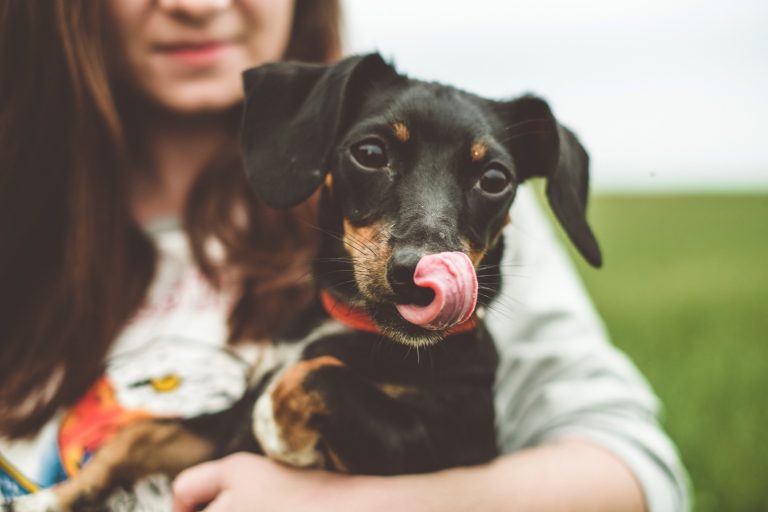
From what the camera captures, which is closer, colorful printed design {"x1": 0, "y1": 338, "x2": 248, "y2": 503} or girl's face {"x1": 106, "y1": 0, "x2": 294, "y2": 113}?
colorful printed design {"x1": 0, "y1": 338, "x2": 248, "y2": 503}

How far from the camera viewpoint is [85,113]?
1.92 meters

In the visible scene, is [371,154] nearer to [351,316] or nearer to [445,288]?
[351,316]

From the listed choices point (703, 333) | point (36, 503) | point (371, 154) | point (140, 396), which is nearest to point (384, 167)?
point (371, 154)

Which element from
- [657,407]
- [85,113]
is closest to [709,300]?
[657,407]

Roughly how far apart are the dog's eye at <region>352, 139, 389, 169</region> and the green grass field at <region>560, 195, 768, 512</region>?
5.54 feet

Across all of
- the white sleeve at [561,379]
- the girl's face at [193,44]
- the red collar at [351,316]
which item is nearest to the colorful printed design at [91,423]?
the red collar at [351,316]

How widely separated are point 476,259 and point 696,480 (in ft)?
5.29

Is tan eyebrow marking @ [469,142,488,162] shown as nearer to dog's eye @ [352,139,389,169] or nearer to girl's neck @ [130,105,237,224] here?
dog's eye @ [352,139,389,169]

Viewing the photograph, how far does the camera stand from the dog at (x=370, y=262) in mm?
1469

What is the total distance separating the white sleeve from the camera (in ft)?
5.61

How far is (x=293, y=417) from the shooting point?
1.47m

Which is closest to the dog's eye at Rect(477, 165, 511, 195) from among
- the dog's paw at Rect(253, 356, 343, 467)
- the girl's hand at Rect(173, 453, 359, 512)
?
the dog's paw at Rect(253, 356, 343, 467)

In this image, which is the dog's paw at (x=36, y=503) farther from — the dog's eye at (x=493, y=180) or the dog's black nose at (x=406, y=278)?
the dog's eye at (x=493, y=180)

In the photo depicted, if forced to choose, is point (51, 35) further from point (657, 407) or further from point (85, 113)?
point (657, 407)
